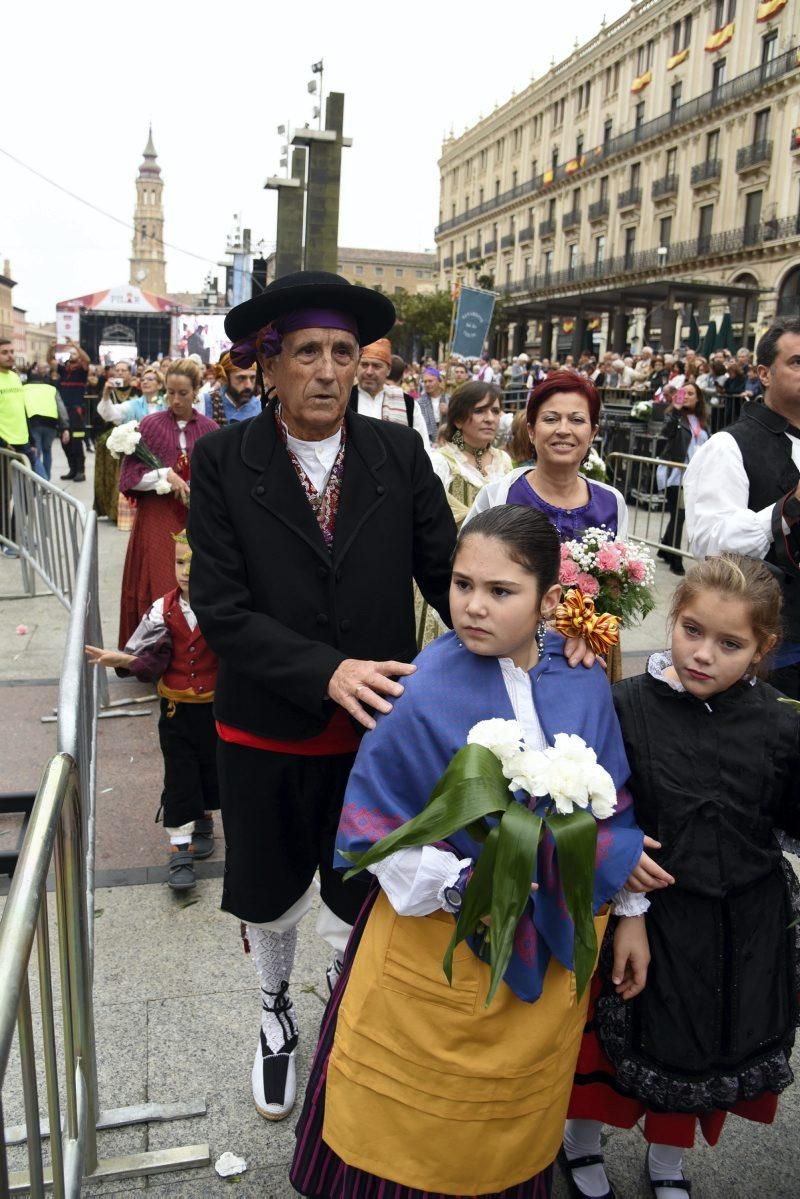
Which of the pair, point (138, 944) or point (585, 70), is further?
point (585, 70)

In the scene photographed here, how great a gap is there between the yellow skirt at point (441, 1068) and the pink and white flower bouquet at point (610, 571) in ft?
3.77

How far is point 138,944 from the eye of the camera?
324cm

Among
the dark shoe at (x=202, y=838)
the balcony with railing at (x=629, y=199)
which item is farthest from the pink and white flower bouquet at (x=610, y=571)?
the balcony with railing at (x=629, y=199)

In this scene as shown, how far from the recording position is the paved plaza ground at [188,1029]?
237cm

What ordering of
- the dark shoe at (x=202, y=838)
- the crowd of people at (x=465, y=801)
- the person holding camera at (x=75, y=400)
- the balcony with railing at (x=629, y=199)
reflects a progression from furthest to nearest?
the balcony with railing at (x=629, y=199) < the person holding camera at (x=75, y=400) < the dark shoe at (x=202, y=838) < the crowd of people at (x=465, y=801)

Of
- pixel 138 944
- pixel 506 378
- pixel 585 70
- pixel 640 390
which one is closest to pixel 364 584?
pixel 138 944

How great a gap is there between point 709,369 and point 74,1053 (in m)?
14.4

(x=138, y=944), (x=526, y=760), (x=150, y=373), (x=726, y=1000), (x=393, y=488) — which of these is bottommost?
(x=138, y=944)

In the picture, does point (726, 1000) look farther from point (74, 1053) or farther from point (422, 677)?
point (74, 1053)

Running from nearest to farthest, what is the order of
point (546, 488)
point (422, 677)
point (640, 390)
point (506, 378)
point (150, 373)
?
1. point (422, 677)
2. point (546, 488)
3. point (150, 373)
4. point (640, 390)
5. point (506, 378)

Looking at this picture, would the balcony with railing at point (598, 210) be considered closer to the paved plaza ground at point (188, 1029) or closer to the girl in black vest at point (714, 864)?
the paved plaza ground at point (188, 1029)

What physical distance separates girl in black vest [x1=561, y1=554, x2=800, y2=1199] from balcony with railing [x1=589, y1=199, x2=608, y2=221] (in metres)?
59.0

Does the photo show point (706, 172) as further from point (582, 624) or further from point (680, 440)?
point (582, 624)

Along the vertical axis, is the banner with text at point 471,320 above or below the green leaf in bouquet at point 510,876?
above
